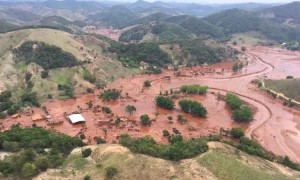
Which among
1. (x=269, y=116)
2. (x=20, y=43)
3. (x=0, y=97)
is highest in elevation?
(x=20, y=43)

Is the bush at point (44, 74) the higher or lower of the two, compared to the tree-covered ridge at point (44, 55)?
lower

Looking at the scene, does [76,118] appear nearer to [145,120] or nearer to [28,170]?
[145,120]

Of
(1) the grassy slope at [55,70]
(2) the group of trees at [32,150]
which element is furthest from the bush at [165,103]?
(2) the group of trees at [32,150]

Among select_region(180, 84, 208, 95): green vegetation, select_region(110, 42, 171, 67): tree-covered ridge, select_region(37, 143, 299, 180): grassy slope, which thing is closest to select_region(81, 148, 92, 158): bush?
select_region(37, 143, 299, 180): grassy slope

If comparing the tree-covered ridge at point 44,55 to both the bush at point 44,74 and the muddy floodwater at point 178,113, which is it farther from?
the muddy floodwater at point 178,113

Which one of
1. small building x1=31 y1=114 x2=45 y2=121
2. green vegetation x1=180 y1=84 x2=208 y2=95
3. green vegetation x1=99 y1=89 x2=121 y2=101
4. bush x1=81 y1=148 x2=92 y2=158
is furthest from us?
green vegetation x1=180 y1=84 x2=208 y2=95

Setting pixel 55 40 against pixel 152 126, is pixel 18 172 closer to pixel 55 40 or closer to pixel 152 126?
pixel 152 126

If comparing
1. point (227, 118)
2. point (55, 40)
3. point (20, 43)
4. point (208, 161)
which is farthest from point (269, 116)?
point (20, 43)

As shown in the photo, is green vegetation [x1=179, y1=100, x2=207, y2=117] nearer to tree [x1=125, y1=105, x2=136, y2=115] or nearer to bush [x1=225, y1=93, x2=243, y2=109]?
bush [x1=225, y1=93, x2=243, y2=109]
